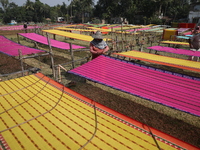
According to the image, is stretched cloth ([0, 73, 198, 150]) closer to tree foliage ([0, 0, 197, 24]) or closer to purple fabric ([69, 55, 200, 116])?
purple fabric ([69, 55, 200, 116])

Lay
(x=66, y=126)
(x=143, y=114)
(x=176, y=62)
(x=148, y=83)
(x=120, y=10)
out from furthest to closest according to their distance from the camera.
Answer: (x=120, y=10), (x=176, y=62), (x=143, y=114), (x=148, y=83), (x=66, y=126)

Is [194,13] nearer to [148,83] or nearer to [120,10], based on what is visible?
[120,10]

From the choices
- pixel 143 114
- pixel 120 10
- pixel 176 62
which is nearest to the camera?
pixel 143 114

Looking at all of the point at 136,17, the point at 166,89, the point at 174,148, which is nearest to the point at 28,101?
the point at 174,148

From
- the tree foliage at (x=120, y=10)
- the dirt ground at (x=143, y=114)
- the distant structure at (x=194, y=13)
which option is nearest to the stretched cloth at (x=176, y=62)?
the dirt ground at (x=143, y=114)

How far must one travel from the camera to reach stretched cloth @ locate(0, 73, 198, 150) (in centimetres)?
228

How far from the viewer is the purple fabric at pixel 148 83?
3.55 m

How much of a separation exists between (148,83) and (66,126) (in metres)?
2.67

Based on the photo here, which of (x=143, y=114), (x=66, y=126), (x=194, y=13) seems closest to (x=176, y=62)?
(x=143, y=114)

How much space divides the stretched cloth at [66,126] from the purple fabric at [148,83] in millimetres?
1172

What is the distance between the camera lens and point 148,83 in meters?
4.26

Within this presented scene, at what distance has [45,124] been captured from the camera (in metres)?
2.65

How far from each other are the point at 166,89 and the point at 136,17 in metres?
45.5

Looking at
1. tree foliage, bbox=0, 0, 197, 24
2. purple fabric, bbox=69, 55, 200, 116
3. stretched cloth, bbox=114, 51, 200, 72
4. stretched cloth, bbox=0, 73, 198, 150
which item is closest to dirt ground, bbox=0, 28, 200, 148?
purple fabric, bbox=69, 55, 200, 116
